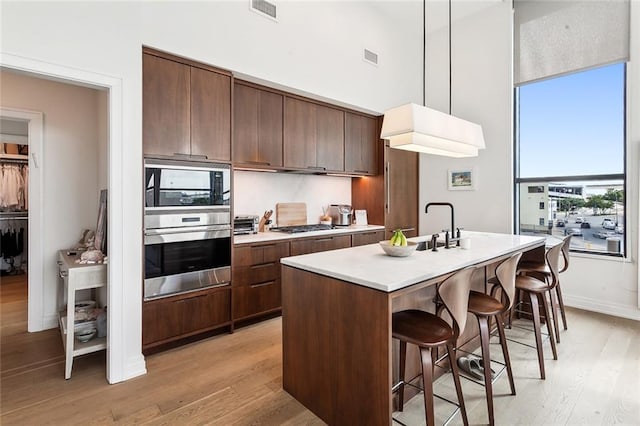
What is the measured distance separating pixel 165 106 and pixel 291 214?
7.08 feet

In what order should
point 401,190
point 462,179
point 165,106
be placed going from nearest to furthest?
point 165,106 → point 462,179 → point 401,190

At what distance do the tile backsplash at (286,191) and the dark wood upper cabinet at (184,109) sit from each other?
34.7 inches

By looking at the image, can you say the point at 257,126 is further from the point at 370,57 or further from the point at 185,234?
the point at 370,57

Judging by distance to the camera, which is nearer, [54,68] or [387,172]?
[54,68]

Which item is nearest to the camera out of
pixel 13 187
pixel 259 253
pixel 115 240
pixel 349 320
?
pixel 349 320

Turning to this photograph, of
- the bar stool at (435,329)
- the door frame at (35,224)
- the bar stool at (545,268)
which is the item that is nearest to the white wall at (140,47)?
the door frame at (35,224)

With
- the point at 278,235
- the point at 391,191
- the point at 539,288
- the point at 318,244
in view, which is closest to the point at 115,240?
the point at 278,235

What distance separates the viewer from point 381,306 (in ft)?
5.17

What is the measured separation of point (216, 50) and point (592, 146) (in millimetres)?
4484

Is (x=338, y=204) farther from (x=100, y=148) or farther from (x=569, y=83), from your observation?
(x=569, y=83)

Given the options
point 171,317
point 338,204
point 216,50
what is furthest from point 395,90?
point 171,317

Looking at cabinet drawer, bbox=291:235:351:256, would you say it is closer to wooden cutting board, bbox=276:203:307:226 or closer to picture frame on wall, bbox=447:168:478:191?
wooden cutting board, bbox=276:203:307:226

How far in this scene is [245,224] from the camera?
12.1 feet

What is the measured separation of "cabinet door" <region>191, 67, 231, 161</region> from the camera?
2934mm
